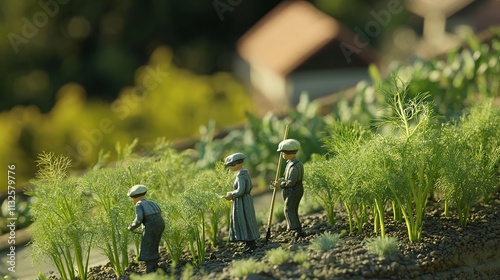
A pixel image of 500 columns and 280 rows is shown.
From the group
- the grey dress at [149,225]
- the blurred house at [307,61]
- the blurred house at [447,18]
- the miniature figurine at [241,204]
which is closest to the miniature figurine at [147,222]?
the grey dress at [149,225]

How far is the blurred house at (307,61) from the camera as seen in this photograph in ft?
66.6

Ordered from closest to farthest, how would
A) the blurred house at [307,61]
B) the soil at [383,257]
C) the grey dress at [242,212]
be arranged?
1. the soil at [383,257]
2. the grey dress at [242,212]
3. the blurred house at [307,61]

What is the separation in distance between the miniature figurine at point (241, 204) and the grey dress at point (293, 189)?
1.53ft

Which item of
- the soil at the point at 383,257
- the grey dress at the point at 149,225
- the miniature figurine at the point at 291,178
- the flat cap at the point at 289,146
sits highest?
the flat cap at the point at 289,146

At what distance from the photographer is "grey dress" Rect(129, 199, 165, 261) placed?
30.0 ft

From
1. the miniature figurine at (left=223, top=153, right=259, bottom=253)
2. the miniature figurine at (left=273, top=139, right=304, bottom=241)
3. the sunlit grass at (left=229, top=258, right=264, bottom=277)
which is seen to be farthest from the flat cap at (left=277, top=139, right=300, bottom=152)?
the sunlit grass at (left=229, top=258, right=264, bottom=277)

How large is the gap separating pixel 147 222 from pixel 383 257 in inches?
97.8

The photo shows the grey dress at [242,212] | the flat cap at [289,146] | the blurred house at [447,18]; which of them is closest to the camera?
the grey dress at [242,212]

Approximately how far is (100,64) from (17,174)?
30.4 feet

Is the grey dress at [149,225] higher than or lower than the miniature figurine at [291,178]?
lower

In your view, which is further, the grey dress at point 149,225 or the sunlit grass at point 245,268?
the grey dress at point 149,225

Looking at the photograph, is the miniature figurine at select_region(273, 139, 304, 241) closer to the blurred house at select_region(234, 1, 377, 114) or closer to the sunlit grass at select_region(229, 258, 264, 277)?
the sunlit grass at select_region(229, 258, 264, 277)

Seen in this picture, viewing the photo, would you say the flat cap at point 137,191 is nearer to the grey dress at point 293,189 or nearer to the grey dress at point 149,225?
the grey dress at point 149,225

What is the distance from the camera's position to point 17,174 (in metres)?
18.2
